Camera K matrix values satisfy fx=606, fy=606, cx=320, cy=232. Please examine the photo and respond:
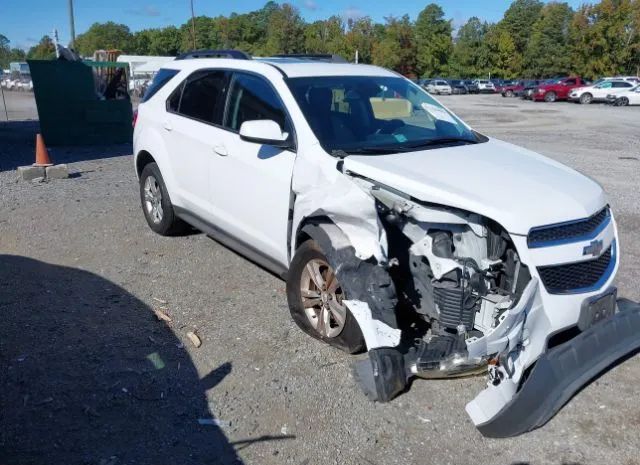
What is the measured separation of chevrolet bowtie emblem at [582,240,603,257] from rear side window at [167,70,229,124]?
3.14m

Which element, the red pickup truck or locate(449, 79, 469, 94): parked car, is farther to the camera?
locate(449, 79, 469, 94): parked car

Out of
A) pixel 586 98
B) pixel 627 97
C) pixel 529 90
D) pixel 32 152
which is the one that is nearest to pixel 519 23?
pixel 529 90

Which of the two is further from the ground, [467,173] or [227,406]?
[467,173]

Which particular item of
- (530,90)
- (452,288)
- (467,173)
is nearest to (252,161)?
(467,173)

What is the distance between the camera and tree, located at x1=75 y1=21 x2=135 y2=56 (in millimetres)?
109812

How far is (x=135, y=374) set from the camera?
389 centimetres

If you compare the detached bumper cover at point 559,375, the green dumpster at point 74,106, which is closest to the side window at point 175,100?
the detached bumper cover at point 559,375

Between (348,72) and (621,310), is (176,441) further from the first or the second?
(348,72)

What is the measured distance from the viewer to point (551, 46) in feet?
235

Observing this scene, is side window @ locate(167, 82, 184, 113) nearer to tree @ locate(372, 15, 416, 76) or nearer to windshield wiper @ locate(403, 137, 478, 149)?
windshield wiper @ locate(403, 137, 478, 149)

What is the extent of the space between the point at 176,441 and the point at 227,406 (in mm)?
404

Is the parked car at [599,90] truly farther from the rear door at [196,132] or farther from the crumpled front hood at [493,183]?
the crumpled front hood at [493,183]

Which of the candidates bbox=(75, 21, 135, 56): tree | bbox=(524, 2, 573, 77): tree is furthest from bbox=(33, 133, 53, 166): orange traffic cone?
bbox=(75, 21, 135, 56): tree

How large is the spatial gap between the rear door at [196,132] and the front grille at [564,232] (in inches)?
112
